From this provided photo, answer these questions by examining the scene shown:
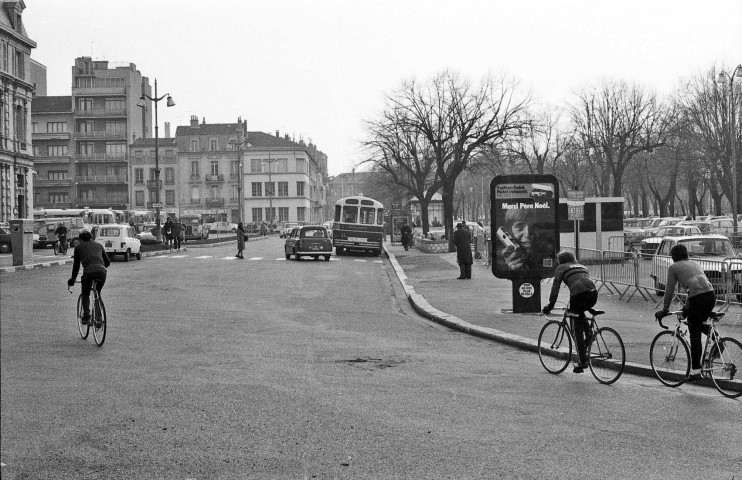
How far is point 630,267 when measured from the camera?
2195 centimetres

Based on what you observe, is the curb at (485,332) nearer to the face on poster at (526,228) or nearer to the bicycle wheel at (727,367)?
the bicycle wheel at (727,367)

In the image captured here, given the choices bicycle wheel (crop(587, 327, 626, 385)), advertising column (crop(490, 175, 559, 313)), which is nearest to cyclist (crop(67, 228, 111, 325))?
bicycle wheel (crop(587, 327, 626, 385))

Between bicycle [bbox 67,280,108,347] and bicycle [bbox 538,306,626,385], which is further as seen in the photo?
bicycle [bbox 67,280,108,347]

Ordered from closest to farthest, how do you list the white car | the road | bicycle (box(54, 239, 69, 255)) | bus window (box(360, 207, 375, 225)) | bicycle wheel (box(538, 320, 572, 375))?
the road < bicycle wheel (box(538, 320, 572, 375)) < the white car < bicycle (box(54, 239, 69, 255)) < bus window (box(360, 207, 375, 225))

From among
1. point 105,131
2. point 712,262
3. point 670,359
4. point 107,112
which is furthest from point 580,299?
point 107,112

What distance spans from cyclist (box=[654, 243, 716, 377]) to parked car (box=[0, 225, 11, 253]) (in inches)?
1574

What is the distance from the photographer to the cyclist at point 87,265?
12.4m

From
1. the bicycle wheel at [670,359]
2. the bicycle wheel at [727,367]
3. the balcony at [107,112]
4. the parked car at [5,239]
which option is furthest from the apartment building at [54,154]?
the bicycle wheel at [727,367]

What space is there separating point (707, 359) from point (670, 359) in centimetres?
51

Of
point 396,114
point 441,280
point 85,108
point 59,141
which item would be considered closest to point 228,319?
point 441,280

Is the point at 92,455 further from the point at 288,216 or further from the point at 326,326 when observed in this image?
the point at 288,216

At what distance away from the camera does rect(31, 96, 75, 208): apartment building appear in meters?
68.9

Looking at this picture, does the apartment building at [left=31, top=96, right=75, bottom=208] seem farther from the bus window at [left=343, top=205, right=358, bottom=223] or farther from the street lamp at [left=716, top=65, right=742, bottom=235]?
the street lamp at [left=716, top=65, right=742, bottom=235]

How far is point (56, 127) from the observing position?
7250cm
